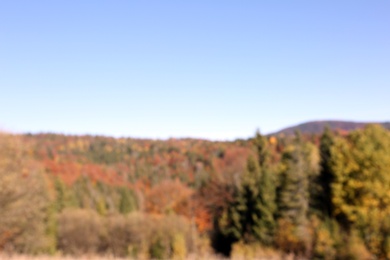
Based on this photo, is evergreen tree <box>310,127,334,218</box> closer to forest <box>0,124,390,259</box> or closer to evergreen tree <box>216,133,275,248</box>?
forest <box>0,124,390,259</box>

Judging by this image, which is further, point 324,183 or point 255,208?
point 324,183

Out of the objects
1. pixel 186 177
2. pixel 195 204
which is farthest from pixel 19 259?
pixel 186 177

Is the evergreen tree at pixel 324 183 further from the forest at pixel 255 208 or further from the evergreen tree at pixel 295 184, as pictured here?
the evergreen tree at pixel 295 184

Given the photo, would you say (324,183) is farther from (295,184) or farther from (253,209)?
(253,209)

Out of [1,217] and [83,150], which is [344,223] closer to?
[1,217]

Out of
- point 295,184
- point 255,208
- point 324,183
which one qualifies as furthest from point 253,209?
point 324,183

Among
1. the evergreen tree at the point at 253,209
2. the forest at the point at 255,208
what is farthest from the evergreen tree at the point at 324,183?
the evergreen tree at the point at 253,209

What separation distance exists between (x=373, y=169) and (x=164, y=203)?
31.1 meters

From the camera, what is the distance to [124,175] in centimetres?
7500

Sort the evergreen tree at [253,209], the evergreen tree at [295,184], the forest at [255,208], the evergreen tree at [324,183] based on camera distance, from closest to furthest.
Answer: the forest at [255,208] < the evergreen tree at [253,209] < the evergreen tree at [295,184] < the evergreen tree at [324,183]

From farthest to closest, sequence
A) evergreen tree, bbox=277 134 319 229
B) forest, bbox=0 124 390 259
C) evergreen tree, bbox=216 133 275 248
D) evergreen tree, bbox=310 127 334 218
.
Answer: evergreen tree, bbox=310 127 334 218 < evergreen tree, bbox=277 134 319 229 < evergreen tree, bbox=216 133 275 248 < forest, bbox=0 124 390 259

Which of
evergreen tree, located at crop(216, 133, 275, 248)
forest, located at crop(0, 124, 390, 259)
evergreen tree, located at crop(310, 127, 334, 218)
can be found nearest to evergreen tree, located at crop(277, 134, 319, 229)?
forest, located at crop(0, 124, 390, 259)

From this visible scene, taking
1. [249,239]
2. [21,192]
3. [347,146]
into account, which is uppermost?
[347,146]

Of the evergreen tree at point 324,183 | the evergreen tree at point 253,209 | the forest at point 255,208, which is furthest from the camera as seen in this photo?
the evergreen tree at point 324,183
